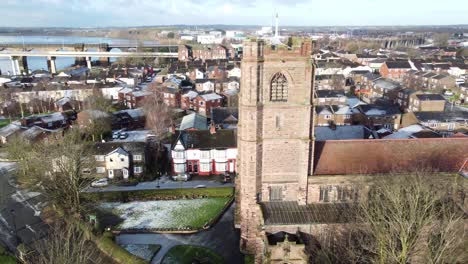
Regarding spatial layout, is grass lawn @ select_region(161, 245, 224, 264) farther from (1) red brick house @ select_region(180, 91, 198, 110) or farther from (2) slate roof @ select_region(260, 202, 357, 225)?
(1) red brick house @ select_region(180, 91, 198, 110)

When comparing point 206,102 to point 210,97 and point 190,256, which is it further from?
point 190,256

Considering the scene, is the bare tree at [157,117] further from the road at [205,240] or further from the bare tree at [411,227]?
the bare tree at [411,227]

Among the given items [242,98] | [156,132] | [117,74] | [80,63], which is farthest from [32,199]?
[80,63]

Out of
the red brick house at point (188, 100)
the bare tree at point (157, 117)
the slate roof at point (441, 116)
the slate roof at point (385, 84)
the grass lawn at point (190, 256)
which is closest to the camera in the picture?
the grass lawn at point (190, 256)

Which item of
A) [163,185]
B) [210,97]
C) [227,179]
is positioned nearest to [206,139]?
[227,179]

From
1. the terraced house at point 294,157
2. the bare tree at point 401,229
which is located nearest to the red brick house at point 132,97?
the terraced house at point 294,157

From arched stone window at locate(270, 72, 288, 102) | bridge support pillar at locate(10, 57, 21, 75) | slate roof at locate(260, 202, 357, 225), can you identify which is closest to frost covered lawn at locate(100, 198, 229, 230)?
slate roof at locate(260, 202, 357, 225)
